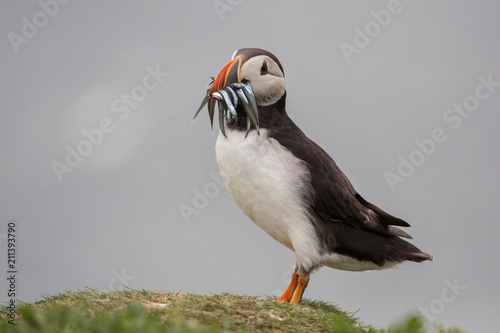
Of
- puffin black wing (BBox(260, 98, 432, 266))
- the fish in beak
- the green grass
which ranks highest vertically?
the fish in beak

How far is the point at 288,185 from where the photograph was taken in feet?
18.8

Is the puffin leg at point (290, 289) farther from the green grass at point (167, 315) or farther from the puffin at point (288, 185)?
the green grass at point (167, 315)

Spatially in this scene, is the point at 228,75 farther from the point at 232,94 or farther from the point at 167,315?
the point at 167,315

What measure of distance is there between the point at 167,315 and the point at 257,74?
8.79ft

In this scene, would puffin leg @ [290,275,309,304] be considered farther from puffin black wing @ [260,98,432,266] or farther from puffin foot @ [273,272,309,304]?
puffin black wing @ [260,98,432,266]

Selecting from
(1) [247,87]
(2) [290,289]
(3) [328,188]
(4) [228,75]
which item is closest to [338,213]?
(3) [328,188]

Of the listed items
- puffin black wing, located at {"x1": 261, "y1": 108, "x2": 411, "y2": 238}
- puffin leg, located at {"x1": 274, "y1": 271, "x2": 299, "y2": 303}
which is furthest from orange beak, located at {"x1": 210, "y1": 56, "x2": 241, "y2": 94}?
puffin leg, located at {"x1": 274, "y1": 271, "x2": 299, "y2": 303}

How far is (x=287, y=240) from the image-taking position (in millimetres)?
6062

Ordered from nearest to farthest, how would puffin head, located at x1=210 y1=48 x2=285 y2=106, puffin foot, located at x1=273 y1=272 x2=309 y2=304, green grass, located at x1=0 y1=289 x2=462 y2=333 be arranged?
green grass, located at x1=0 y1=289 x2=462 y2=333 < puffin foot, located at x1=273 y1=272 x2=309 y2=304 < puffin head, located at x1=210 y1=48 x2=285 y2=106

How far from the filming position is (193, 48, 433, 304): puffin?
5.76m

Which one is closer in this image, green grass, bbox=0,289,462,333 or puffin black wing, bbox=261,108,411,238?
green grass, bbox=0,289,462,333

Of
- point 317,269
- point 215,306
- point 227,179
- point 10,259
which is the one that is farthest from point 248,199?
point 10,259

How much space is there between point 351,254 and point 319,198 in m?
0.66

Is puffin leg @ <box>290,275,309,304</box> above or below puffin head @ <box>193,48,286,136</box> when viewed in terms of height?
below
